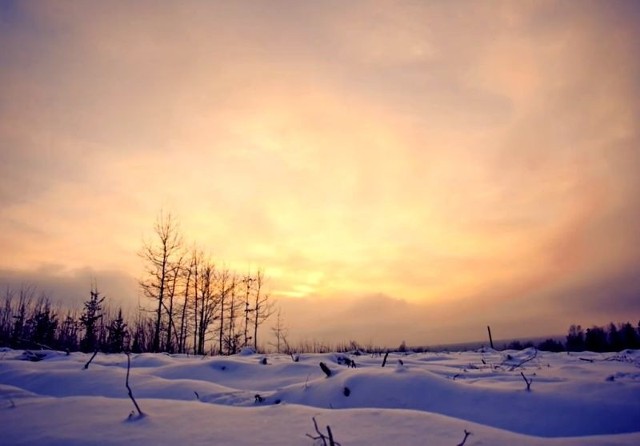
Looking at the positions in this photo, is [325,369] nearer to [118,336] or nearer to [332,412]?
[332,412]

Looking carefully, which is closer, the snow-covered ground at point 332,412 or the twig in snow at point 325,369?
the snow-covered ground at point 332,412

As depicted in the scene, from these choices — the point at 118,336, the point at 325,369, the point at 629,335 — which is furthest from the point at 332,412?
the point at 629,335

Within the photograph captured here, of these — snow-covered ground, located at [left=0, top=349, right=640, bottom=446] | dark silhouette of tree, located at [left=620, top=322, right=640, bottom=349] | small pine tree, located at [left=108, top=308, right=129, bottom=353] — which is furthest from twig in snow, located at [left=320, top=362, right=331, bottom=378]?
dark silhouette of tree, located at [left=620, top=322, right=640, bottom=349]

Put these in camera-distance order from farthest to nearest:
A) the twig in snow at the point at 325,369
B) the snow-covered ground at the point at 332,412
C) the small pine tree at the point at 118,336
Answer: the small pine tree at the point at 118,336 → the twig in snow at the point at 325,369 → the snow-covered ground at the point at 332,412

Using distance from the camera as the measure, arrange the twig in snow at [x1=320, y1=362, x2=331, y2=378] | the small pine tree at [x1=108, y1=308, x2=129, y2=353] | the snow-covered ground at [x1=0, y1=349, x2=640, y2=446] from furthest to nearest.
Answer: the small pine tree at [x1=108, y1=308, x2=129, y2=353]
the twig in snow at [x1=320, y1=362, x2=331, y2=378]
the snow-covered ground at [x1=0, y1=349, x2=640, y2=446]

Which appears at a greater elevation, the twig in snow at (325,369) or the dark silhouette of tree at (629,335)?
the twig in snow at (325,369)

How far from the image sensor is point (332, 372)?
3527mm

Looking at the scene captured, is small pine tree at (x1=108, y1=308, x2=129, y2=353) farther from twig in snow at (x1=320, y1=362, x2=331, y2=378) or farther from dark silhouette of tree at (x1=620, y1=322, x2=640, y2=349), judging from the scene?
dark silhouette of tree at (x1=620, y1=322, x2=640, y2=349)

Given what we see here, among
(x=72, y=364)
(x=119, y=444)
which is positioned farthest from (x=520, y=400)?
(x=72, y=364)

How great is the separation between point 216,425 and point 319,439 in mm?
610

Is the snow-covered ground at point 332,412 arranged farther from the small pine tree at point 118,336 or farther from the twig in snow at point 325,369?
the small pine tree at point 118,336

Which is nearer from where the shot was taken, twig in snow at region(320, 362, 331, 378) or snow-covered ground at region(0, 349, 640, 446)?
snow-covered ground at region(0, 349, 640, 446)

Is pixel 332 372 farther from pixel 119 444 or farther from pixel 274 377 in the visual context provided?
pixel 119 444

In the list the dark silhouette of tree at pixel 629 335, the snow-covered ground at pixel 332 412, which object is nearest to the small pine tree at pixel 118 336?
the snow-covered ground at pixel 332 412
